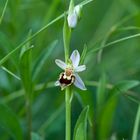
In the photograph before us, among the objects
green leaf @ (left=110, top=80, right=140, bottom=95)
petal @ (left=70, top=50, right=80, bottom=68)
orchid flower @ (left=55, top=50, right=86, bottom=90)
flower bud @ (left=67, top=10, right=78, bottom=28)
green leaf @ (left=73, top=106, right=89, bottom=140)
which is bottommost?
green leaf @ (left=73, top=106, right=89, bottom=140)

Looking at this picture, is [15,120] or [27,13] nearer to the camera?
[15,120]

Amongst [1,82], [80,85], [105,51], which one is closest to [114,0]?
[105,51]

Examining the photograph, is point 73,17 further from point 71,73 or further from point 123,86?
point 123,86

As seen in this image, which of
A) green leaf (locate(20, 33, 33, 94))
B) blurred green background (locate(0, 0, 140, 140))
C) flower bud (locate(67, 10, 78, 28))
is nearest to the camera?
flower bud (locate(67, 10, 78, 28))

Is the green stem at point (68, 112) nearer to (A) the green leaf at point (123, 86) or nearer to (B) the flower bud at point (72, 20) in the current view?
(B) the flower bud at point (72, 20)

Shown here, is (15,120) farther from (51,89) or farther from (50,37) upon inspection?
(50,37)

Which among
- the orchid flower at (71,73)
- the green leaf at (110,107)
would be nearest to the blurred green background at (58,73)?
the green leaf at (110,107)

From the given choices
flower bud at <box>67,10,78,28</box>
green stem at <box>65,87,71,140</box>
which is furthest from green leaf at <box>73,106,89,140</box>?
flower bud at <box>67,10,78,28</box>

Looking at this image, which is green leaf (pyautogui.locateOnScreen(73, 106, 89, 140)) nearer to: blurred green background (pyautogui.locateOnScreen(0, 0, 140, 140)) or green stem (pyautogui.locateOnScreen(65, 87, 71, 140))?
green stem (pyautogui.locateOnScreen(65, 87, 71, 140))
